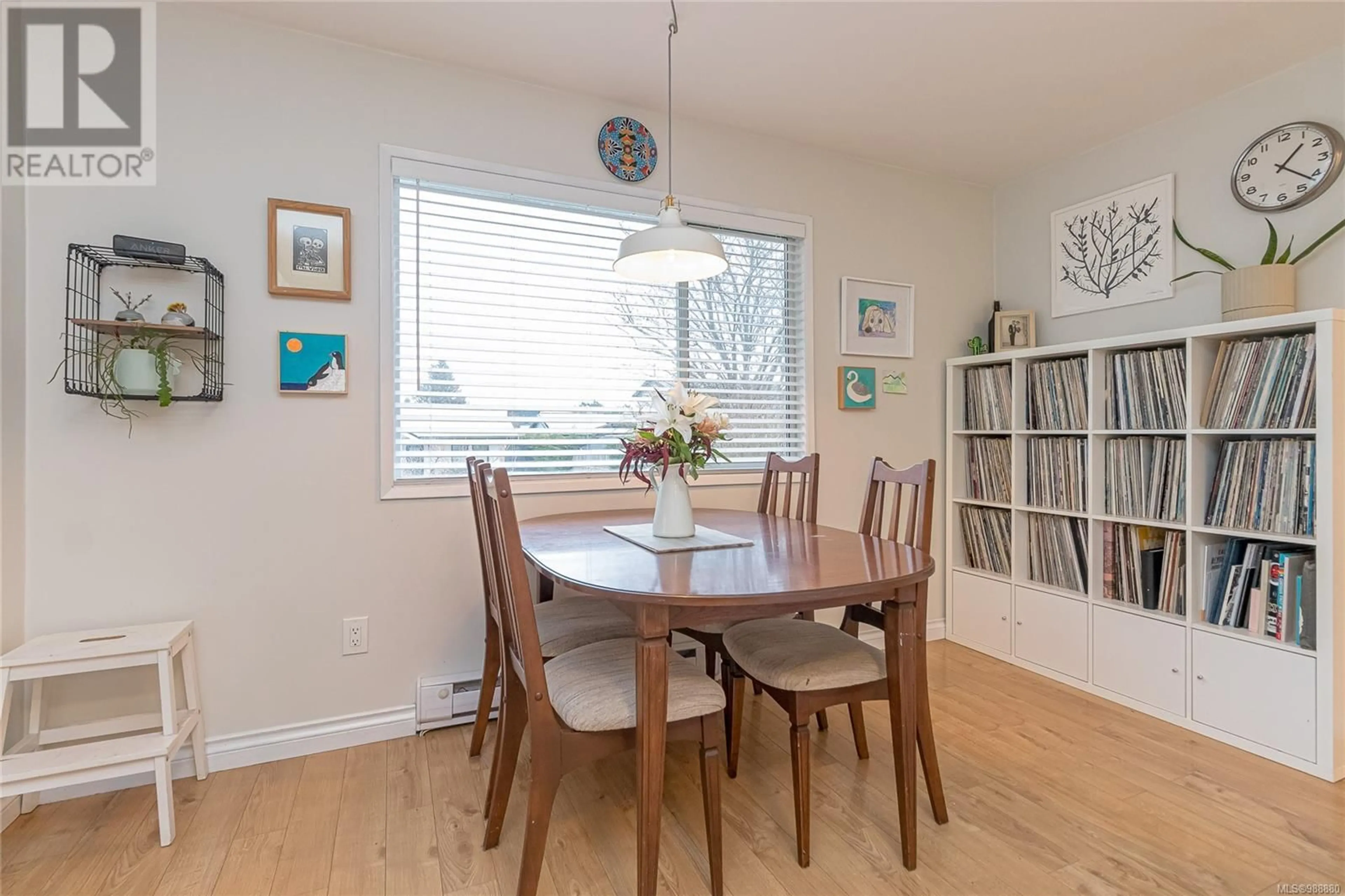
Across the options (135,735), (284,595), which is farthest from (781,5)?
(135,735)

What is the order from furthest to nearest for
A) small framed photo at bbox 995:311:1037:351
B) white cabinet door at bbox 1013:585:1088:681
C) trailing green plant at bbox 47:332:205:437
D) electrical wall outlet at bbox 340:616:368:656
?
1. small framed photo at bbox 995:311:1037:351
2. white cabinet door at bbox 1013:585:1088:681
3. electrical wall outlet at bbox 340:616:368:656
4. trailing green plant at bbox 47:332:205:437

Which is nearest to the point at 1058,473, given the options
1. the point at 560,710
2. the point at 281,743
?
the point at 560,710

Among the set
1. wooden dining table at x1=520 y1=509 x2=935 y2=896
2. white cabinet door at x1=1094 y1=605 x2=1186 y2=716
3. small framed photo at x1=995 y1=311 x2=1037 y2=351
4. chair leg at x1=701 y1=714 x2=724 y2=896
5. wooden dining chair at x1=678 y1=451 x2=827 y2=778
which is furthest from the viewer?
small framed photo at x1=995 y1=311 x2=1037 y2=351

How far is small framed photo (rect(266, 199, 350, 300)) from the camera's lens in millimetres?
2139

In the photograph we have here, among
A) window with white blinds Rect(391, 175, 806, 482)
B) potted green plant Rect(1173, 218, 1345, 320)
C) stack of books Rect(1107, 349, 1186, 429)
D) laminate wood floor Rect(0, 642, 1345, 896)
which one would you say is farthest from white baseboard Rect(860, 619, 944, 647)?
potted green plant Rect(1173, 218, 1345, 320)

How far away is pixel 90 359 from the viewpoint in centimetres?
194

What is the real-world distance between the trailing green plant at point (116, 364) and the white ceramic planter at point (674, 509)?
150cm

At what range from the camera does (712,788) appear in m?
1.47

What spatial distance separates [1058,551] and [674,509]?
2022 millimetres

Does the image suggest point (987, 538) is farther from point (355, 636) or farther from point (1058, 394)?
point (355, 636)

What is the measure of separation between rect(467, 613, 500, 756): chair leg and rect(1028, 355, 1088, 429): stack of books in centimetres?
258

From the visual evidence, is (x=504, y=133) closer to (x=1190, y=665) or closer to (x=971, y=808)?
(x=971, y=808)

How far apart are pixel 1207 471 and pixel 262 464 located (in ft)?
11.2

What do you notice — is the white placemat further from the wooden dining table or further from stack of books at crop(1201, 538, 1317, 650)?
stack of books at crop(1201, 538, 1317, 650)
